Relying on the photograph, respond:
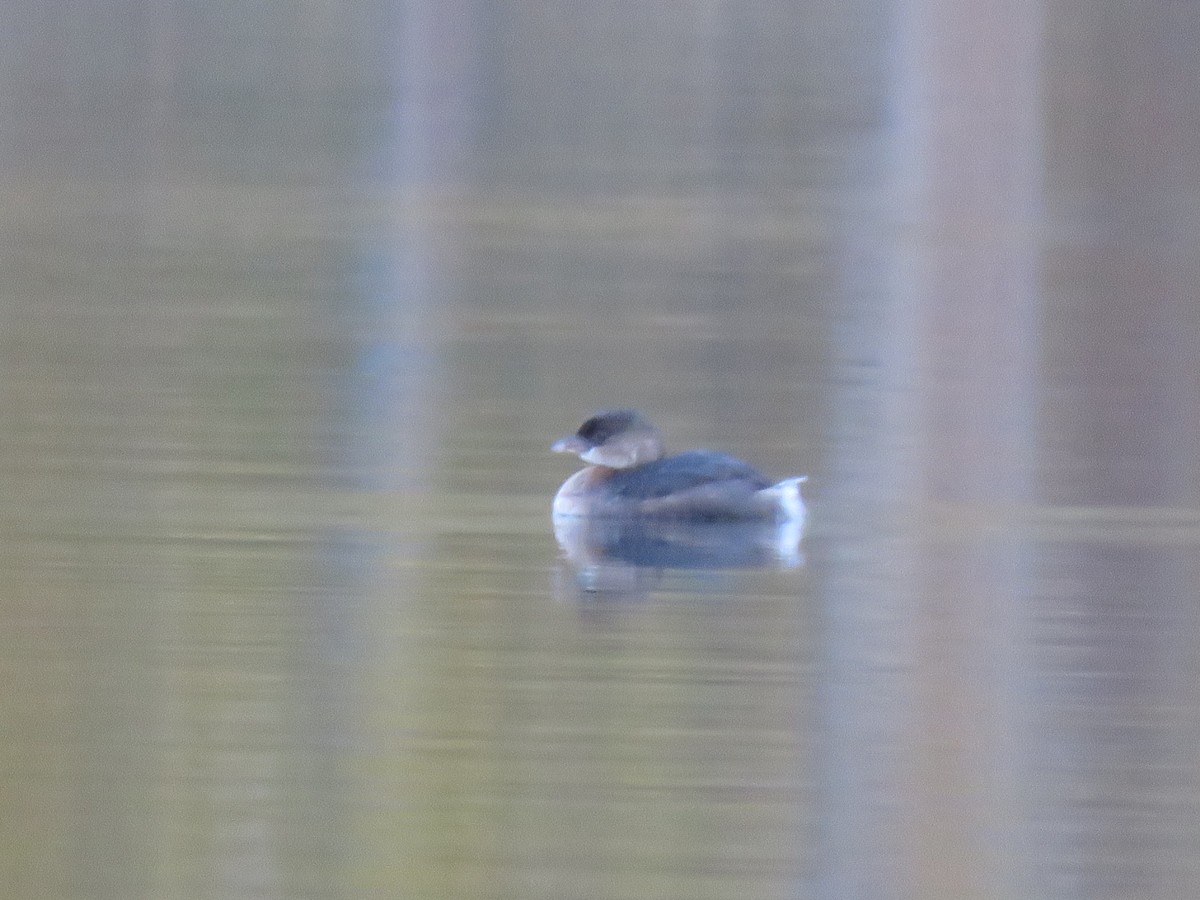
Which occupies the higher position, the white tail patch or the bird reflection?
the white tail patch

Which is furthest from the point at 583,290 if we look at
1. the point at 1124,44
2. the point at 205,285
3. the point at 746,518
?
the point at 1124,44

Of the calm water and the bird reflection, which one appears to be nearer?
the calm water

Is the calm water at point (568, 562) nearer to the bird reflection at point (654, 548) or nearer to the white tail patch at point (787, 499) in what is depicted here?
the bird reflection at point (654, 548)

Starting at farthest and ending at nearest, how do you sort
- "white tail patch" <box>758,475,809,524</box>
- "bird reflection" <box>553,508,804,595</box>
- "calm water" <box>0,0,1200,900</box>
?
"white tail patch" <box>758,475,809,524</box>, "bird reflection" <box>553,508,804,595</box>, "calm water" <box>0,0,1200,900</box>

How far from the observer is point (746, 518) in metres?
10.0

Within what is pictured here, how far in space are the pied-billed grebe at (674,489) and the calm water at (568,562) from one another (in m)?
0.20

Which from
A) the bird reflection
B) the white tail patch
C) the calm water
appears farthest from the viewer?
the white tail patch

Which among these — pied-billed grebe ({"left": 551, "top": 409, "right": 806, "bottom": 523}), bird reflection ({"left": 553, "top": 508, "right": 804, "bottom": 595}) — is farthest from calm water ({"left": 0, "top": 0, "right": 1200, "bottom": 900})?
pied-billed grebe ({"left": 551, "top": 409, "right": 806, "bottom": 523})

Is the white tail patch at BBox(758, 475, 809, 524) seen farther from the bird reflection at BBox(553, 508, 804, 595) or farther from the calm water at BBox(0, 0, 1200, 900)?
the calm water at BBox(0, 0, 1200, 900)

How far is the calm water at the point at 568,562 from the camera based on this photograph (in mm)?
6684

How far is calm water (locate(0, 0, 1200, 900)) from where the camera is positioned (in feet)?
21.9

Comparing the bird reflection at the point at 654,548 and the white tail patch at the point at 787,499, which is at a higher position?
the white tail patch at the point at 787,499

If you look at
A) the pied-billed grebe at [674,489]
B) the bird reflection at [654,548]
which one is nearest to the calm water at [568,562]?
the bird reflection at [654,548]

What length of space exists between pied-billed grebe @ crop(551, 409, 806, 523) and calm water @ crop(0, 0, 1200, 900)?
20cm
